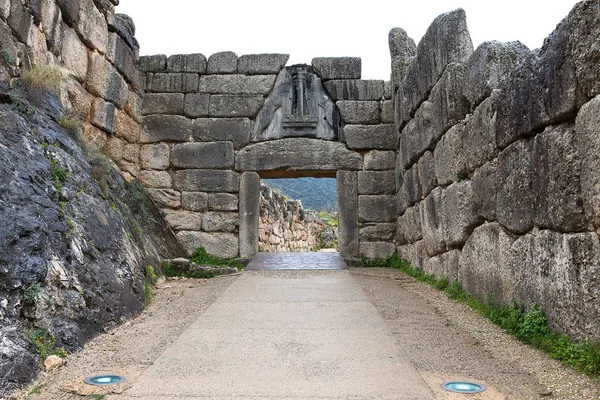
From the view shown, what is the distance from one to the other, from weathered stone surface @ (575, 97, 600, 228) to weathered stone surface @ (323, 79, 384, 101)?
6.31 meters

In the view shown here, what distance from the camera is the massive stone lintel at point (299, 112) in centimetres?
908

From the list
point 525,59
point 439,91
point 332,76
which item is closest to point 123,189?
point 332,76

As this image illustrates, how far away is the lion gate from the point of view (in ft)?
29.3

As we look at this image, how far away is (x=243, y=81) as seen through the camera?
9.20 m

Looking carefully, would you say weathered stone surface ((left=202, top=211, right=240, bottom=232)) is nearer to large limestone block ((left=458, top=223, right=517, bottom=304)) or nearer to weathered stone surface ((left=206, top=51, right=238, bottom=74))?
weathered stone surface ((left=206, top=51, right=238, bottom=74))

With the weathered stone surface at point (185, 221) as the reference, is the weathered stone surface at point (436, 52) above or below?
above

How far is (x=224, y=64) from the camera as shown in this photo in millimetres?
9242

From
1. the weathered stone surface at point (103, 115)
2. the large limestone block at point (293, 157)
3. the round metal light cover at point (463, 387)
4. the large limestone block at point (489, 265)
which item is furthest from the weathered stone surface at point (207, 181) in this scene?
the round metal light cover at point (463, 387)

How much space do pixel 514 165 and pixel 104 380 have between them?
325 centimetres

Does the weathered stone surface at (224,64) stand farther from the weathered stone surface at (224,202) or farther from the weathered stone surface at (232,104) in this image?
the weathered stone surface at (224,202)

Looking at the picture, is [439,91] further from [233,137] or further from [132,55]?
[132,55]

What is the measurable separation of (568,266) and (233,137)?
6752mm

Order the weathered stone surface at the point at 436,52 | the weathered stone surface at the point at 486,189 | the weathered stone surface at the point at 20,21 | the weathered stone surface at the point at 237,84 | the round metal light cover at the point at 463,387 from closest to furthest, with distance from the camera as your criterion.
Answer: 1. the round metal light cover at the point at 463,387
2. the weathered stone surface at the point at 486,189
3. the weathered stone surface at the point at 20,21
4. the weathered stone surface at the point at 436,52
5. the weathered stone surface at the point at 237,84

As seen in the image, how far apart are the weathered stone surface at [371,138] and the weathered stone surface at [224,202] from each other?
2.27 m
